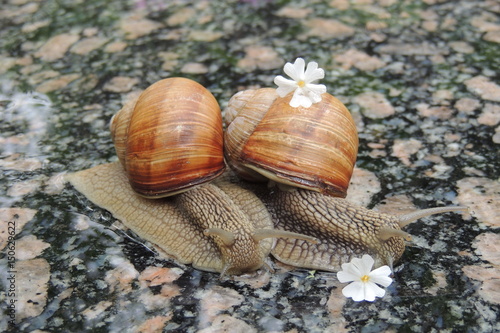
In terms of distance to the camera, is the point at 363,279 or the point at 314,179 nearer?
the point at 363,279

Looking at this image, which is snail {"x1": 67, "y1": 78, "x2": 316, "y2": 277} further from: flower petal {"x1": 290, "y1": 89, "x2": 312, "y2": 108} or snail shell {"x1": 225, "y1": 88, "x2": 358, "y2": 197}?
flower petal {"x1": 290, "y1": 89, "x2": 312, "y2": 108}

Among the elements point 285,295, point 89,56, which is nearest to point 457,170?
point 285,295

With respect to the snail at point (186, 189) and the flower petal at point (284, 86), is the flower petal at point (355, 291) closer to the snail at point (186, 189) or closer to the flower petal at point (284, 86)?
the snail at point (186, 189)

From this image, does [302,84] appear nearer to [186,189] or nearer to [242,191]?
[242,191]

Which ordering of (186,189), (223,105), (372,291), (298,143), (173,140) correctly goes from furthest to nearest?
(223,105), (186,189), (173,140), (298,143), (372,291)

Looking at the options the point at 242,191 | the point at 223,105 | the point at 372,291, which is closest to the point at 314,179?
the point at 242,191
